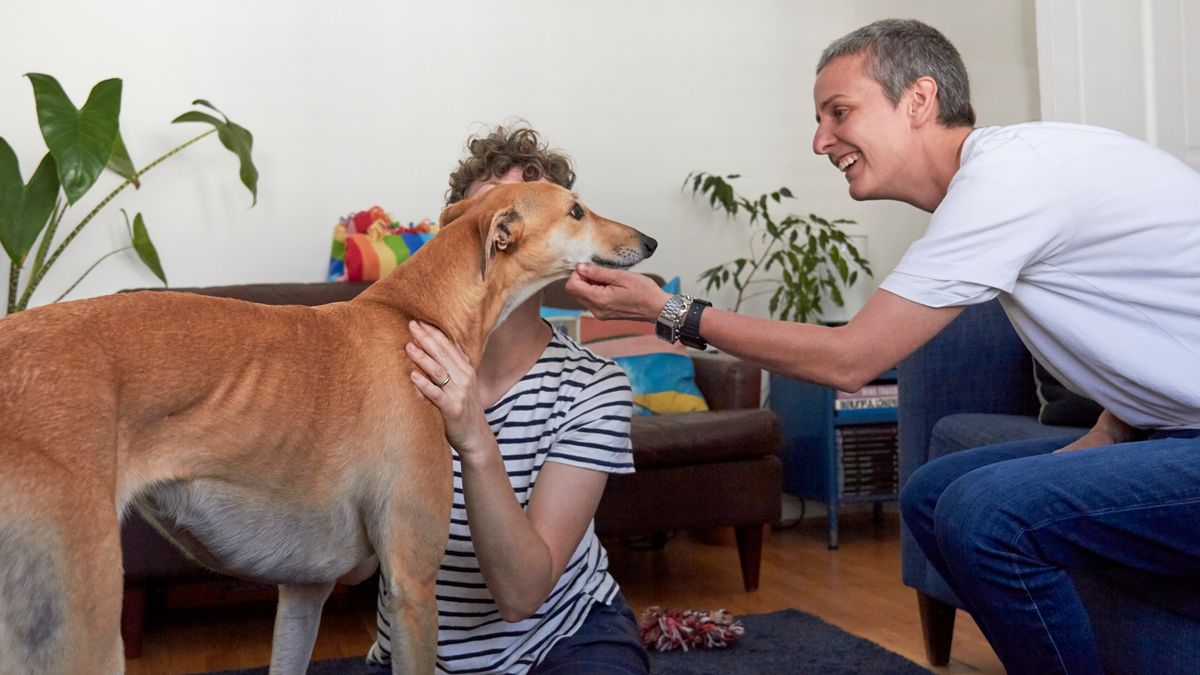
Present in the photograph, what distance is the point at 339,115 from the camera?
428 cm

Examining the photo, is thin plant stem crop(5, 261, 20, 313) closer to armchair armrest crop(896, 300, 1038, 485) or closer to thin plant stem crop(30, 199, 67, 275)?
thin plant stem crop(30, 199, 67, 275)

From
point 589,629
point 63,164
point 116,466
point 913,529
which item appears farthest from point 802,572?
point 116,466

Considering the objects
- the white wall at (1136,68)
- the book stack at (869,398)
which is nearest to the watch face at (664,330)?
the white wall at (1136,68)

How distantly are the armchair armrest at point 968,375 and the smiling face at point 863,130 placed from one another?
103 cm

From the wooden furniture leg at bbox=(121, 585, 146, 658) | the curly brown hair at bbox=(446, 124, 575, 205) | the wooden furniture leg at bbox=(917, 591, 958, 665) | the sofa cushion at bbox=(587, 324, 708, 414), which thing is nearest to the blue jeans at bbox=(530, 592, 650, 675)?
the curly brown hair at bbox=(446, 124, 575, 205)

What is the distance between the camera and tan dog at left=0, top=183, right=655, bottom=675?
1.02 meters

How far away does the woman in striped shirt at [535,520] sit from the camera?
5.01ft

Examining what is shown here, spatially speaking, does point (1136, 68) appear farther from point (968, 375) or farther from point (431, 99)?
point (431, 99)

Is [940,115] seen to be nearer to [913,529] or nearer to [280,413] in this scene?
[913,529]

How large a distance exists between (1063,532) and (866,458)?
2.81m

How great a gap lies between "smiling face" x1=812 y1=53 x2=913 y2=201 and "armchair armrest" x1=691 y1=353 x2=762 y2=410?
2015 mm

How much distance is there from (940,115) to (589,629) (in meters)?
0.99

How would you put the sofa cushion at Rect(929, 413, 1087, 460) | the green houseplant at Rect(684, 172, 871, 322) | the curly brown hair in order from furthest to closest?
the green houseplant at Rect(684, 172, 871, 322)
the sofa cushion at Rect(929, 413, 1087, 460)
the curly brown hair

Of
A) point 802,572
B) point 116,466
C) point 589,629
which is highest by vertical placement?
point 116,466
